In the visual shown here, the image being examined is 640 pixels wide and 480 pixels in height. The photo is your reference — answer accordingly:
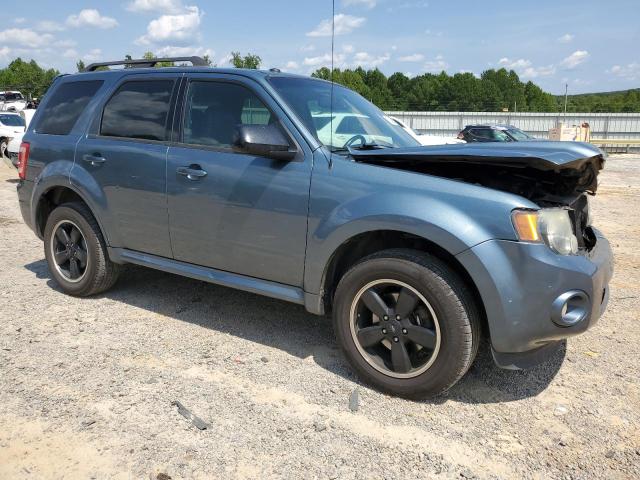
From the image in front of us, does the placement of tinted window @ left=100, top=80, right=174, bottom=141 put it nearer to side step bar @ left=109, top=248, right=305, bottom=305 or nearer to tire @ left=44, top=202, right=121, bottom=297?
tire @ left=44, top=202, right=121, bottom=297

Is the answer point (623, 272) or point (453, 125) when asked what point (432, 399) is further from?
point (453, 125)

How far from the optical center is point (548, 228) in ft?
9.58

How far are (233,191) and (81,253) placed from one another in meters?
1.92

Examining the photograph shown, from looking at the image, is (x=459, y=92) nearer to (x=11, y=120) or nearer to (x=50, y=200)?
(x=11, y=120)

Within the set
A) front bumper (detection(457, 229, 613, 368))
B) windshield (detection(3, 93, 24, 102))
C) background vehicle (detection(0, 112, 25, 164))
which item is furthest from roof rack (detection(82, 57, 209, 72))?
windshield (detection(3, 93, 24, 102))

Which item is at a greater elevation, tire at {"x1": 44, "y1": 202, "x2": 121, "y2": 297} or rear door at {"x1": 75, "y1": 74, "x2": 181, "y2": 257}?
rear door at {"x1": 75, "y1": 74, "x2": 181, "y2": 257}

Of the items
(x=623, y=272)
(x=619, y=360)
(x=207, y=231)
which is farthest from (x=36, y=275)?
(x=623, y=272)

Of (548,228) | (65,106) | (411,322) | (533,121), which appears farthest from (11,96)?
(548,228)

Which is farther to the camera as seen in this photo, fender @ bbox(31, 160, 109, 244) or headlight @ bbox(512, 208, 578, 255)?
fender @ bbox(31, 160, 109, 244)

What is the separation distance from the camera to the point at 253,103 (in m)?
3.79

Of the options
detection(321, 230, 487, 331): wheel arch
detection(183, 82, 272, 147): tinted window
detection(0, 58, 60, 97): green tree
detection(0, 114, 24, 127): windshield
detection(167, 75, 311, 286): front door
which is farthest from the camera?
detection(0, 58, 60, 97): green tree

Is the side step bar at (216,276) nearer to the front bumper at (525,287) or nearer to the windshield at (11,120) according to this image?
the front bumper at (525,287)

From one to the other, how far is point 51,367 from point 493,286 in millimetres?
2852

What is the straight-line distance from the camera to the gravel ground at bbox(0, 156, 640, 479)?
8.79 ft
